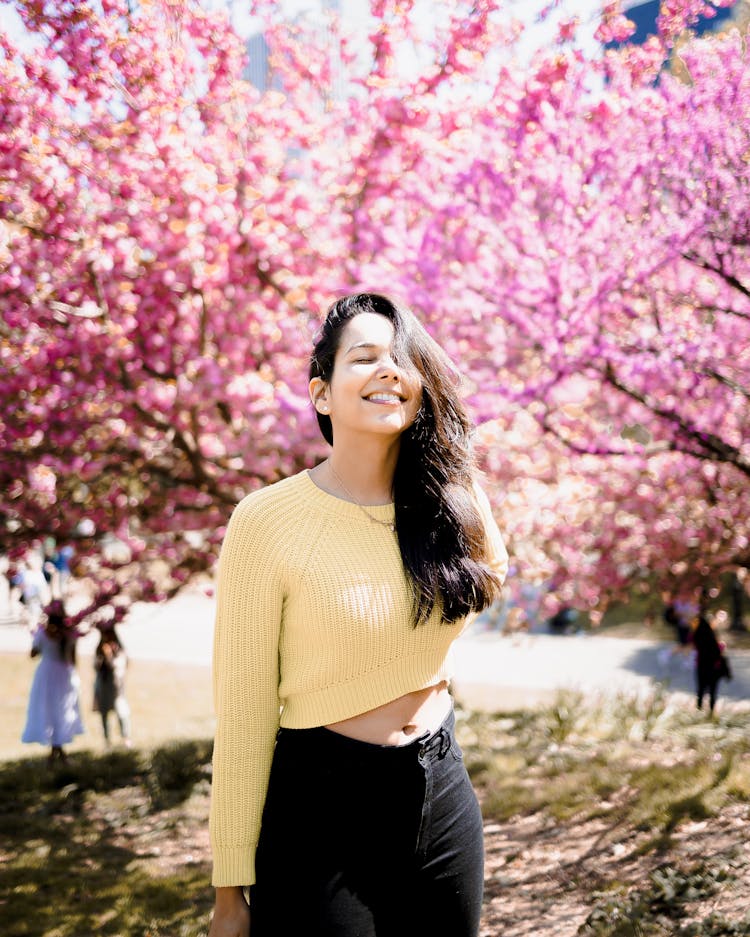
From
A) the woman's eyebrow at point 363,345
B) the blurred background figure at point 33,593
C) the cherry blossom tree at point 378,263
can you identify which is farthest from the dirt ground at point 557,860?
the blurred background figure at point 33,593

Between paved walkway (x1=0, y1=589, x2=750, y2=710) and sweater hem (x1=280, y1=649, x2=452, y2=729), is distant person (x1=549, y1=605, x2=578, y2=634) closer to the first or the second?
paved walkway (x1=0, y1=589, x2=750, y2=710)

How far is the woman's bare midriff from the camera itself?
1677 millimetres

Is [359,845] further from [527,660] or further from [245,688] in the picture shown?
[527,660]

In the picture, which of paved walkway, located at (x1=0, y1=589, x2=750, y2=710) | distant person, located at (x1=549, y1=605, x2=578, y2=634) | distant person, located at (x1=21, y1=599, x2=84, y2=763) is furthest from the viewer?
distant person, located at (x1=549, y1=605, x2=578, y2=634)

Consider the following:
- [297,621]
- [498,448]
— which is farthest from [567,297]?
[297,621]

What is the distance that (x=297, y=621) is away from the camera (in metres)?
1.66

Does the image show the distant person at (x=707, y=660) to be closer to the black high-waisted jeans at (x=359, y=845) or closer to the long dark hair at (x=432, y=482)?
the long dark hair at (x=432, y=482)

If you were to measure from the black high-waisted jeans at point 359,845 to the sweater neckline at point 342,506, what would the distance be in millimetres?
416

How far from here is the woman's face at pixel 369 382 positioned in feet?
5.86

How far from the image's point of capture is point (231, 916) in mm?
1604

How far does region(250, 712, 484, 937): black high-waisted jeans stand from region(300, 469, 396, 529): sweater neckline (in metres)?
0.42

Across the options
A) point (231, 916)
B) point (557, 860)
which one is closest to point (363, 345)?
point (231, 916)

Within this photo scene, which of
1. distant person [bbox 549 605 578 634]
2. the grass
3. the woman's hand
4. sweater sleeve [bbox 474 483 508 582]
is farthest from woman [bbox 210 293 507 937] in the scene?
distant person [bbox 549 605 578 634]

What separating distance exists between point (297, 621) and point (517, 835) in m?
3.50
